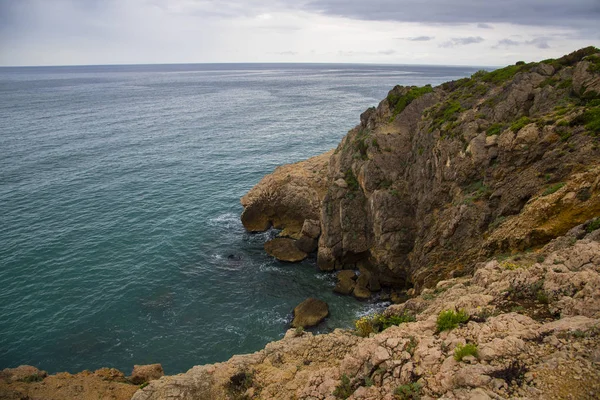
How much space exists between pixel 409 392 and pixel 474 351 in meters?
3.01

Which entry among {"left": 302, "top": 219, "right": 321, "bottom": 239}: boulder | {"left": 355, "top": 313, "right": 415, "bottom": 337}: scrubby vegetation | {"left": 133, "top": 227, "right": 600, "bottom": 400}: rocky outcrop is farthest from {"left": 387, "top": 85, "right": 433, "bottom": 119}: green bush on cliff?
{"left": 355, "top": 313, "right": 415, "bottom": 337}: scrubby vegetation

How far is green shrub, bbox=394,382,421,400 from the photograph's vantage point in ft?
46.7

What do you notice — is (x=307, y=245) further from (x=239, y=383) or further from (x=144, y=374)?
(x=239, y=383)

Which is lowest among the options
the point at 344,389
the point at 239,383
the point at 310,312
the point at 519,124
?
the point at 310,312

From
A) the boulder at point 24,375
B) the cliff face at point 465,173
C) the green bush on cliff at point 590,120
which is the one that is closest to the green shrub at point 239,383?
the boulder at point 24,375

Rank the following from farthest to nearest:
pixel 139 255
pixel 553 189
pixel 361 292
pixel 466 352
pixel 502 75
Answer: pixel 139 255 → pixel 502 75 → pixel 361 292 → pixel 553 189 → pixel 466 352

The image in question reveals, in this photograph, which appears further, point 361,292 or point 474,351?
point 361,292

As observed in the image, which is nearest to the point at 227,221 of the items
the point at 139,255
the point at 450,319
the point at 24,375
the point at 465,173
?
the point at 139,255

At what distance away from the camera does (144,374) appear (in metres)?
29.2

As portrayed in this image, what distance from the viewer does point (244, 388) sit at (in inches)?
846

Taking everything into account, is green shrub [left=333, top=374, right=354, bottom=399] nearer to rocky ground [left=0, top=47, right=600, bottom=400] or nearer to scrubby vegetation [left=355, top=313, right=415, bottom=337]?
rocky ground [left=0, top=47, right=600, bottom=400]

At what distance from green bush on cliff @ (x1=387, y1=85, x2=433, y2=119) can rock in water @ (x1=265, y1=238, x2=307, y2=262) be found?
23.1 m

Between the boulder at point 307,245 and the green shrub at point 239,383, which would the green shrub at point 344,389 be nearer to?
the green shrub at point 239,383

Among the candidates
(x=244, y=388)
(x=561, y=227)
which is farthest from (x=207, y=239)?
(x=561, y=227)
